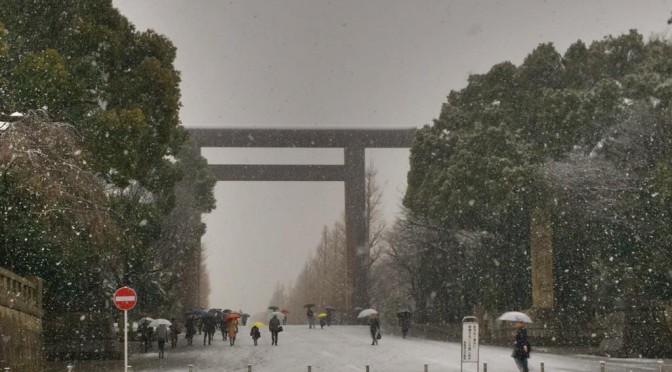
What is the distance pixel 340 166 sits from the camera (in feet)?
179

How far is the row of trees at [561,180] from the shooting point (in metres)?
28.8

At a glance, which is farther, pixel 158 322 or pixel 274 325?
pixel 274 325

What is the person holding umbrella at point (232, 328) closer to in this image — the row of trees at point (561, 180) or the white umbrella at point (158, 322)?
the white umbrella at point (158, 322)

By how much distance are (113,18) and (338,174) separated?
99.2 ft

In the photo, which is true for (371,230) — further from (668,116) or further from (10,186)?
(10,186)

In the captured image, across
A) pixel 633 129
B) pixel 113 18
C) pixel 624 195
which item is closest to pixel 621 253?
pixel 624 195

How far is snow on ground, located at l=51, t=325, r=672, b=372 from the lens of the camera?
22.7 m

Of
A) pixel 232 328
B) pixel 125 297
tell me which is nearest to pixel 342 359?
pixel 125 297

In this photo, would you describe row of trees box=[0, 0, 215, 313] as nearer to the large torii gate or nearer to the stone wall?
the stone wall

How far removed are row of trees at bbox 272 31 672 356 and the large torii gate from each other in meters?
10.4

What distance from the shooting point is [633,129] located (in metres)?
29.5

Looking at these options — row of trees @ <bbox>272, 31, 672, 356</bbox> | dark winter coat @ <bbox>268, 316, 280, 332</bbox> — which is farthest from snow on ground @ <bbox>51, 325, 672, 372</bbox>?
row of trees @ <bbox>272, 31, 672, 356</bbox>

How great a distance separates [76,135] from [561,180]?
15.9m

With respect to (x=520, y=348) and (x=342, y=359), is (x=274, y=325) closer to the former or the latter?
(x=342, y=359)
